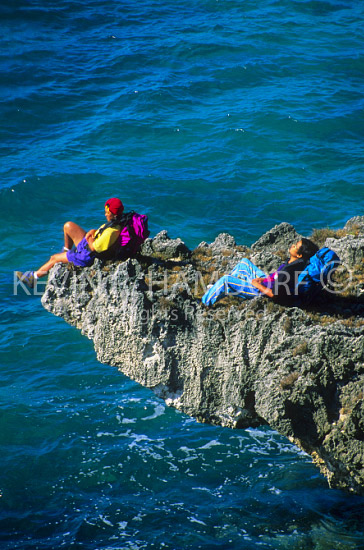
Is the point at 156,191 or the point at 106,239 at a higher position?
the point at 106,239

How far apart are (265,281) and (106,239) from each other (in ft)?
10.8

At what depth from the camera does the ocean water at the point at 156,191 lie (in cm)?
1284

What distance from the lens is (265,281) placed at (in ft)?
36.0

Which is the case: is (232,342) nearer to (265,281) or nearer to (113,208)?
(265,281)

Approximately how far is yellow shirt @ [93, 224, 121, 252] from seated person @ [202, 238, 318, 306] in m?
2.27

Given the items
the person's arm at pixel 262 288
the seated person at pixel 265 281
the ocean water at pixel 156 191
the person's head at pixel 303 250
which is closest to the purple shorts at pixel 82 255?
the seated person at pixel 265 281

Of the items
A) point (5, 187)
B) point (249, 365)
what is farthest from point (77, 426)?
point (5, 187)

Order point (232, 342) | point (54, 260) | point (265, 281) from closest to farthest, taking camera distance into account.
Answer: point (232, 342) < point (265, 281) < point (54, 260)

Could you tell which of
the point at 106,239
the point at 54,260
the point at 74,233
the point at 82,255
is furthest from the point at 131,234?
Result: the point at 54,260

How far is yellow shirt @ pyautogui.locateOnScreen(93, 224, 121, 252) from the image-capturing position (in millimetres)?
12266

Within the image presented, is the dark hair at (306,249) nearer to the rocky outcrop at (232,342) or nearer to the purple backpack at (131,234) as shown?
the rocky outcrop at (232,342)

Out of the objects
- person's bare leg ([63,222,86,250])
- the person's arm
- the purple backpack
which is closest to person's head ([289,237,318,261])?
the person's arm

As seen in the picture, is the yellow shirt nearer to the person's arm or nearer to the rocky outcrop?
the rocky outcrop

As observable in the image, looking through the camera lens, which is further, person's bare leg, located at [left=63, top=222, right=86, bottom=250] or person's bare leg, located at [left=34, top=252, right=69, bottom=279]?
person's bare leg, located at [left=63, top=222, right=86, bottom=250]
